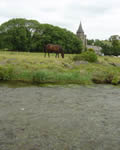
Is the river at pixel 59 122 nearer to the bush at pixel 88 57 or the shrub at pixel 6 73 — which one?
the shrub at pixel 6 73

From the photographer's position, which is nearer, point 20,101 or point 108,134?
point 108,134

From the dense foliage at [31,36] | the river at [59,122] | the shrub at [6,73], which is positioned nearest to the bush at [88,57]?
the shrub at [6,73]

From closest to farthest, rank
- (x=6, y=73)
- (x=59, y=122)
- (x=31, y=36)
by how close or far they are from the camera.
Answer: (x=59, y=122), (x=6, y=73), (x=31, y=36)

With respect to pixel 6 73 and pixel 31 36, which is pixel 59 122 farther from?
pixel 31 36

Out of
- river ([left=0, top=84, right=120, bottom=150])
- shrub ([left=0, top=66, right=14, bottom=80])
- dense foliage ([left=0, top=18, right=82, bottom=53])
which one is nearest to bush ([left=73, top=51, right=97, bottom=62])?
shrub ([left=0, top=66, right=14, bottom=80])

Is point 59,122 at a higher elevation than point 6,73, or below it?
below

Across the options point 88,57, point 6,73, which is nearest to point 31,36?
point 88,57

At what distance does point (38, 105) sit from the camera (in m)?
9.03

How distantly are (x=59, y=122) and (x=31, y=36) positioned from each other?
54849mm

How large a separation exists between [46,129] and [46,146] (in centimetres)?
113

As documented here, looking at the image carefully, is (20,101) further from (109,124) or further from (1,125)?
(109,124)

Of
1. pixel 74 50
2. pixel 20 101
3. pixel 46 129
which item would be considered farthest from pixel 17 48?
pixel 46 129

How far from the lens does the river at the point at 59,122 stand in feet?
17.4

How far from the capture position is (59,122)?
6.93 meters
